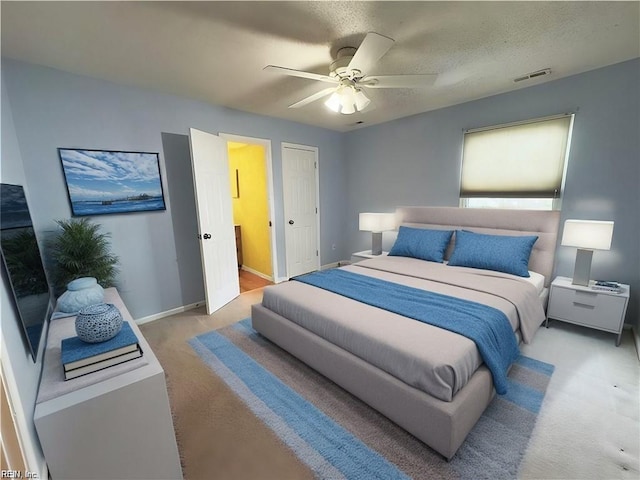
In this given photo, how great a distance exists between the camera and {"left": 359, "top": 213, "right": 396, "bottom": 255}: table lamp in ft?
13.0

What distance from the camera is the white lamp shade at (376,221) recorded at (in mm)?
3945

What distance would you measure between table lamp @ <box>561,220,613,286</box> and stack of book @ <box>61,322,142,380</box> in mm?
3528

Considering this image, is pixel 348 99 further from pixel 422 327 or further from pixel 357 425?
pixel 357 425

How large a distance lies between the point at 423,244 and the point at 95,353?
3.18m

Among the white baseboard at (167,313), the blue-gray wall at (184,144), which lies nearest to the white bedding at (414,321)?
the blue-gray wall at (184,144)

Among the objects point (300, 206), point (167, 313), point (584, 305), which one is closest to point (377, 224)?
point (300, 206)

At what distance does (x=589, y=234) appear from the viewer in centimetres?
242

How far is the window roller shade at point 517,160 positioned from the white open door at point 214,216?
3167 mm

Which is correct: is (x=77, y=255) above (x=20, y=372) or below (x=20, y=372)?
above

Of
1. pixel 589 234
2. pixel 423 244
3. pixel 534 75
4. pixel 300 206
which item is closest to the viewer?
pixel 589 234

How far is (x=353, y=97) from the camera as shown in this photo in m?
2.29

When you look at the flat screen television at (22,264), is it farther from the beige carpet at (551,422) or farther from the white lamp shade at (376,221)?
the white lamp shade at (376,221)

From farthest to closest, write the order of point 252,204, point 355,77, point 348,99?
point 252,204, point 348,99, point 355,77

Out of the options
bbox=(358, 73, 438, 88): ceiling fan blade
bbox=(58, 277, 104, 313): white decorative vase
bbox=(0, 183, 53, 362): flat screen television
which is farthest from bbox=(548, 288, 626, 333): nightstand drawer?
bbox=(58, 277, 104, 313): white decorative vase
